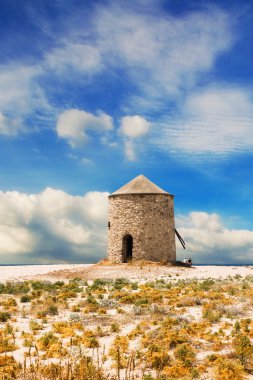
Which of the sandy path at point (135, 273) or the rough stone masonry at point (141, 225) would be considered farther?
the rough stone masonry at point (141, 225)

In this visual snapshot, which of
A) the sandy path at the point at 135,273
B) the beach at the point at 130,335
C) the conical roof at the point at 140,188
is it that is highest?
the conical roof at the point at 140,188

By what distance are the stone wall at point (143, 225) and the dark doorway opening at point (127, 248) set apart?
36 cm

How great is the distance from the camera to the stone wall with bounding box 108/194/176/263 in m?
36.8

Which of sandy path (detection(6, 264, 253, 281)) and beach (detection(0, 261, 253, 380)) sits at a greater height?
sandy path (detection(6, 264, 253, 281))

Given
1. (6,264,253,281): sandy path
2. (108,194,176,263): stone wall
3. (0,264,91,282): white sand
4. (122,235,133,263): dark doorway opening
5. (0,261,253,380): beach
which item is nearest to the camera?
(0,261,253,380): beach

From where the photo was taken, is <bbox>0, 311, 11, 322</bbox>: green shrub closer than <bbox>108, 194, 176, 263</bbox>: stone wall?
Yes

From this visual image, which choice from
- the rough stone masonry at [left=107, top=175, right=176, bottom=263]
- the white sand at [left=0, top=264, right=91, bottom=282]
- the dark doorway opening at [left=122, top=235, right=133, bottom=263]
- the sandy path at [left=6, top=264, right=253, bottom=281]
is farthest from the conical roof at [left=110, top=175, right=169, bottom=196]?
the white sand at [left=0, top=264, right=91, bottom=282]

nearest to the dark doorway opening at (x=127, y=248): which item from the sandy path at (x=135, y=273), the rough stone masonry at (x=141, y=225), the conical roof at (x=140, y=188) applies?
the rough stone masonry at (x=141, y=225)

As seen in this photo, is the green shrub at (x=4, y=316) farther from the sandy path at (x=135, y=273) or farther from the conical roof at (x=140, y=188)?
the conical roof at (x=140, y=188)

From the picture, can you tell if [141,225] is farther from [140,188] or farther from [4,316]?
[4,316]

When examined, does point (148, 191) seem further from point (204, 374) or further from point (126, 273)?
point (204, 374)

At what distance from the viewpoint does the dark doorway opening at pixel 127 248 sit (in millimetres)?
37781

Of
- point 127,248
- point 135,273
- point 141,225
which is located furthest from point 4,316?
point 127,248

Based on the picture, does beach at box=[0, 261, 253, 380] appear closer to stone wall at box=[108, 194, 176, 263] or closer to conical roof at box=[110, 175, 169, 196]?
stone wall at box=[108, 194, 176, 263]
